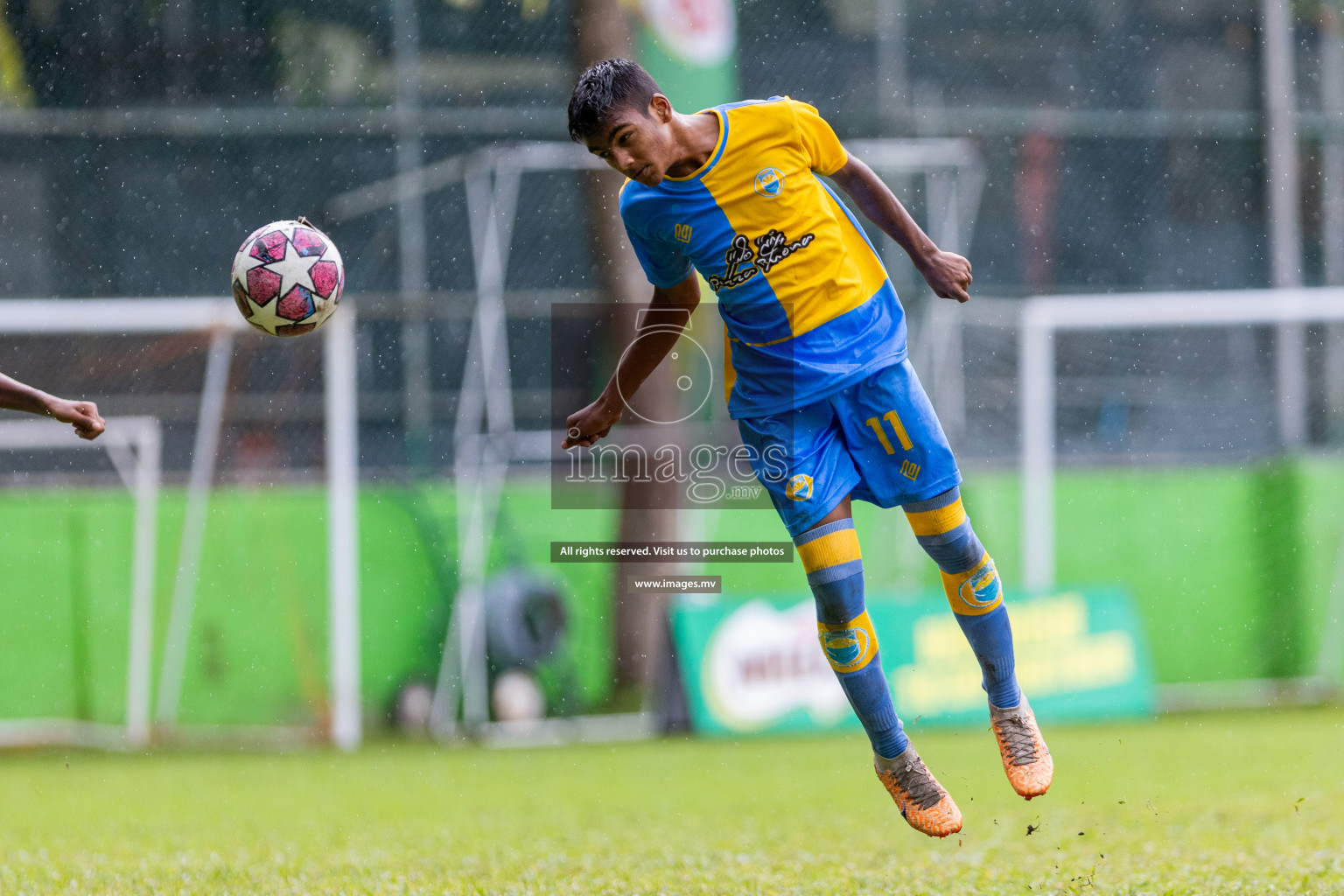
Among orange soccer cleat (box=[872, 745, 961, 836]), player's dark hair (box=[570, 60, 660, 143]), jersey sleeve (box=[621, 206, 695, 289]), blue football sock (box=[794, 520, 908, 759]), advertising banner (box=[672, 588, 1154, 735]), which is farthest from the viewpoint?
advertising banner (box=[672, 588, 1154, 735])

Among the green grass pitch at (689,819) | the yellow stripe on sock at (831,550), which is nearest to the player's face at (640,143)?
the yellow stripe on sock at (831,550)

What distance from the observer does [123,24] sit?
8.58 metres

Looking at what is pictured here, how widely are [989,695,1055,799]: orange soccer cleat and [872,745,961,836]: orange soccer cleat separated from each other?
201mm

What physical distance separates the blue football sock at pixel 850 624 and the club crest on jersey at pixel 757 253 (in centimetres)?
74

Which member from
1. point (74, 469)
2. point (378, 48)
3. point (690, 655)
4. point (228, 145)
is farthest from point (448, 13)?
point (690, 655)

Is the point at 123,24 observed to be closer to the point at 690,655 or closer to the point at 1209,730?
the point at 690,655

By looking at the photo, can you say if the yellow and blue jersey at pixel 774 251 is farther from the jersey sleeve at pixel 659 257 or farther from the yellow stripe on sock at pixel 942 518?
the yellow stripe on sock at pixel 942 518

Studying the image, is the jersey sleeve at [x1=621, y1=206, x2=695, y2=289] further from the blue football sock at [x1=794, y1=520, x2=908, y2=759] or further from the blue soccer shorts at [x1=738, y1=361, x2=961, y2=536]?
the blue football sock at [x1=794, y1=520, x2=908, y2=759]

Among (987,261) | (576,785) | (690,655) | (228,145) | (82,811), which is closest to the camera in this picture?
(82,811)

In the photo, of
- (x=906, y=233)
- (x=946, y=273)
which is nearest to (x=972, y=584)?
(x=946, y=273)

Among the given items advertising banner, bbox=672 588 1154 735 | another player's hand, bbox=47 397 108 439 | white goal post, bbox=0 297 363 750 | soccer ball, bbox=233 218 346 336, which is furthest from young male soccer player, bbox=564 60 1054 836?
white goal post, bbox=0 297 363 750

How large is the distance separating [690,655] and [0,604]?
395cm

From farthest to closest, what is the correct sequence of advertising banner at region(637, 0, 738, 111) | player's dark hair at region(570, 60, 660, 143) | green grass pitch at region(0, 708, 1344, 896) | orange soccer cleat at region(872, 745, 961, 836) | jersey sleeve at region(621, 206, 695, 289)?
advertising banner at region(637, 0, 738, 111) < green grass pitch at region(0, 708, 1344, 896) < jersey sleeve at region(621, 206, 695, 289) < orange soccer cleat at region(872, 745, 961, 836) < player's dark hair at region(570, 60, 660, 143)

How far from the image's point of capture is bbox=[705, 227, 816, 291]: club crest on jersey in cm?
396
